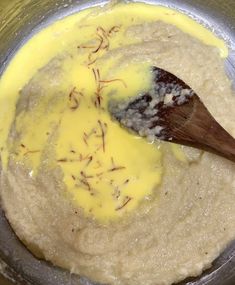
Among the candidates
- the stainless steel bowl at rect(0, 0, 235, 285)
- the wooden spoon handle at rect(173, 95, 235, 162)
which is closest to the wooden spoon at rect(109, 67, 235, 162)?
the wooden spoon handle at rect(173, 95, 235, 162)

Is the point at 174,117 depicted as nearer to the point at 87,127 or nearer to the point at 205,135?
the point at 205,135

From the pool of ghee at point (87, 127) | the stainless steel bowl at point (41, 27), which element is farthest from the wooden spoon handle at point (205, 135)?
the stainless steel bowl at point (41, 27)

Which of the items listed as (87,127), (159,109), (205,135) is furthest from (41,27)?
(205,135)

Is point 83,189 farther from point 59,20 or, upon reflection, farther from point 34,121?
point 59,20

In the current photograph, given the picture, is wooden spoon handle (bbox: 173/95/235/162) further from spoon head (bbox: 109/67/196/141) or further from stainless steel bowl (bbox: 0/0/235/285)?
stainless steel bowl (bbox: 0/0/235/285)

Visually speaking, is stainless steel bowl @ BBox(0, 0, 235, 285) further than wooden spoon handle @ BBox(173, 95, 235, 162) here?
Yes
